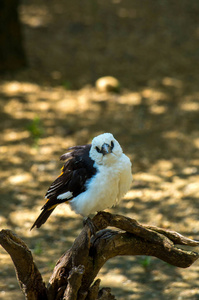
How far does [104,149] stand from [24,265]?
3.46 feet

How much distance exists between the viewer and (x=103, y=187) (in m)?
3.67

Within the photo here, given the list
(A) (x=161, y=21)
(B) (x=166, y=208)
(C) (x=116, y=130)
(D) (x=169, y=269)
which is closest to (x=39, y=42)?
(A) (x=161, y=21)

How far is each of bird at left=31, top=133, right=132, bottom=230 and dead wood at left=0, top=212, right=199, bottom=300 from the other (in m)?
0.19

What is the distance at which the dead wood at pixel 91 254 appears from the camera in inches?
137

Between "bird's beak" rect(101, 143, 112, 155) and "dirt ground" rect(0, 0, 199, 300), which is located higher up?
"dirt ground" rect(0, 0, 199, 300)

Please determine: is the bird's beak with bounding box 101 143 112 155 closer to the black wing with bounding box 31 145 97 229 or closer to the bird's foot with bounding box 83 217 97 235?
the black wing with bounding box 31 145 97 229

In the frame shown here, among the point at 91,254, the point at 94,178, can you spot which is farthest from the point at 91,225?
the point at 94,178

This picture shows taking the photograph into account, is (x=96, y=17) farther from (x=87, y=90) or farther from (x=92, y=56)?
(x=87, y=90)

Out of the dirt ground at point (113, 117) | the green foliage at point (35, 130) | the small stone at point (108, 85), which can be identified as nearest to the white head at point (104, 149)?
the dirt ground at point (113, 117)

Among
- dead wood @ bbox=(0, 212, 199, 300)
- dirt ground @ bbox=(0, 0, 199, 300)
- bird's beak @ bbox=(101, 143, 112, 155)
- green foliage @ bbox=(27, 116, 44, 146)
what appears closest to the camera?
dead wood @ bbox=(0, 212, 199, 300)

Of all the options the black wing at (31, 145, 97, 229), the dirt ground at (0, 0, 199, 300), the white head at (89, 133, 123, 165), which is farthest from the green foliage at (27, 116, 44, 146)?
the white head at (89, 133, 123, 165)

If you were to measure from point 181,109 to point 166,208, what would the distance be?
2.78 meters

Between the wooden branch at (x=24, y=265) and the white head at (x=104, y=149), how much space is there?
87cm

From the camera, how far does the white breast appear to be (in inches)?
A: 145
